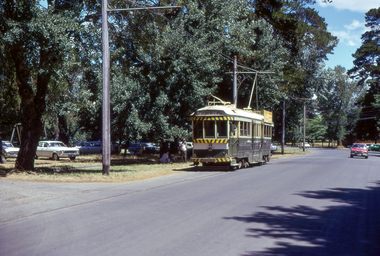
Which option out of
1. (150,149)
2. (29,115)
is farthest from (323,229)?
(150,149)

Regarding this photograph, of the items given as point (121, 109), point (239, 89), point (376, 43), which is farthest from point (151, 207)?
point (376, 43)

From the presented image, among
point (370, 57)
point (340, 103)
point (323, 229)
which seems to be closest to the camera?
point (323, 229)

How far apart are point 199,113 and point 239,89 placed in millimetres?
15686

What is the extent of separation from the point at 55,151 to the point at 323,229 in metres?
30.3

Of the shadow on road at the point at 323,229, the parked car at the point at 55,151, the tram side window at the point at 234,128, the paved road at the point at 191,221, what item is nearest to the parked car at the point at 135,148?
the parked car at the point at 55,151

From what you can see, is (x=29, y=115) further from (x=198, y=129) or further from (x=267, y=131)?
(x=267, y=131)

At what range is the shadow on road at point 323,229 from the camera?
6332 millimetres

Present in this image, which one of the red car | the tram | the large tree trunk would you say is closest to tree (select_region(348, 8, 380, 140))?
the red car

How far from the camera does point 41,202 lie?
1121 centimetres

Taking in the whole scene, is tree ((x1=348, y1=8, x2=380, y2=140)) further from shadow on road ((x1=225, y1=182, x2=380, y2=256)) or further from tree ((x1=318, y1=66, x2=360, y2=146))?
shadow on road ((x1=225, y1=182, x2=380, y2=256))

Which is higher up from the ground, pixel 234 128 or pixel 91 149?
pixel 234 128

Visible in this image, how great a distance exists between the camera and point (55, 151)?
34.6 metres

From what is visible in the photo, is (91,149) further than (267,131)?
Yes

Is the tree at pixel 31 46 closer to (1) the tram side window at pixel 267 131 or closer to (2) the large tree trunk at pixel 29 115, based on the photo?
(2) the large tree trunk at pixel 29 115
